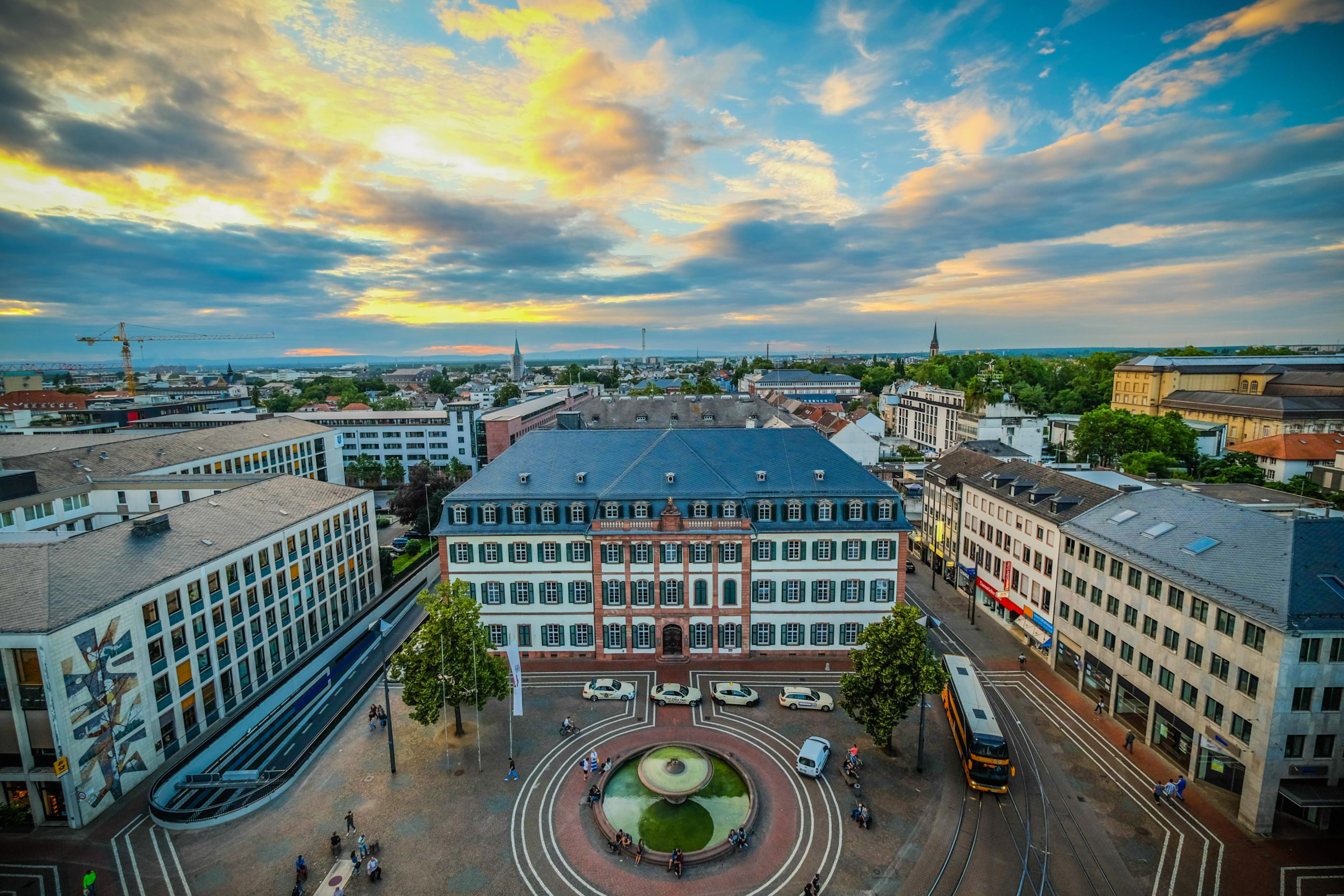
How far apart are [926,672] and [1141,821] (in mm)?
13541

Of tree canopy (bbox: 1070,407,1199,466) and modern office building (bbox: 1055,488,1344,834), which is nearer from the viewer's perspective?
modern office building (bbox: 1055,488,1344,834)

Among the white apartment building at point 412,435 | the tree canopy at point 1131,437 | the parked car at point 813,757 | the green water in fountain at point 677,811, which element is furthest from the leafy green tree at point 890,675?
the white apartment building at point 412,435

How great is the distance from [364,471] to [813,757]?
10554cm

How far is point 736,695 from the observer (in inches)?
1779

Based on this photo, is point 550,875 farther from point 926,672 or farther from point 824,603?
point 824,603

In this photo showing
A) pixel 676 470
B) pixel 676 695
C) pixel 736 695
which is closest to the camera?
pixel 736 695

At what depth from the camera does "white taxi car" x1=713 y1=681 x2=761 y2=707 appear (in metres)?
45.1

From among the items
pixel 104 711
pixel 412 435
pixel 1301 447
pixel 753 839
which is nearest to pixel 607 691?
pixel 753 839

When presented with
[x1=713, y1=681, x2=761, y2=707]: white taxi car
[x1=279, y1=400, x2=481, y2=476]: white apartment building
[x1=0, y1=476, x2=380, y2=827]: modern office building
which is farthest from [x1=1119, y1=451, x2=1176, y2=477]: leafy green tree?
[x1=279, y1=400, x2=481, y2=476]: white apartment building

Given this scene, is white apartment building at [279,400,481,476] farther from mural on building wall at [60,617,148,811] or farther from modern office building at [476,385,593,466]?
mural on building wall at [60,617,148,811]

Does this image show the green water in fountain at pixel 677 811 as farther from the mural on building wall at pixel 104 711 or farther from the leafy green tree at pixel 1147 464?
the leafy green tree at pixel 1147 464

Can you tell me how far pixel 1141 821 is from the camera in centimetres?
3412

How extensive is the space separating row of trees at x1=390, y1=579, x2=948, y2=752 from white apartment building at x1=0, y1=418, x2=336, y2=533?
39113 millimetres

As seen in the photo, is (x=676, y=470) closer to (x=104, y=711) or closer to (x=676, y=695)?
(x=676, y=695)
